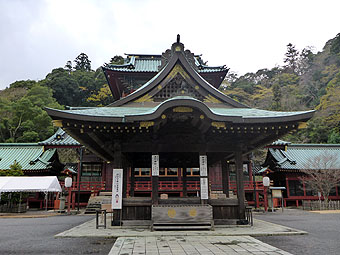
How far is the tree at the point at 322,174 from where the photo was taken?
64.6 ft

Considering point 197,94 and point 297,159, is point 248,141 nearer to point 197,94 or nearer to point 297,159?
point 197,94

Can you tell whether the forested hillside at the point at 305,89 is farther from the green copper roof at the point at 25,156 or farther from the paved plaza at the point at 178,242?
the green copper roof at the point at 25,156

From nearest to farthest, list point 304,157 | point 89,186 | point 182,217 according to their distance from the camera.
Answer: point 182,217
point 89,186
point 304,157

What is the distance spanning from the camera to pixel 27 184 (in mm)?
17406

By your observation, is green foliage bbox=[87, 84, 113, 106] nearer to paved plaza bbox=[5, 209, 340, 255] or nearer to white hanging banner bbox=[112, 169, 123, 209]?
white hanging banner bbox=[112, 169, 123, 209]

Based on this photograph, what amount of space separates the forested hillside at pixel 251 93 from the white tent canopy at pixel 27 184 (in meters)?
18.8

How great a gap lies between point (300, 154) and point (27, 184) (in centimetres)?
2447

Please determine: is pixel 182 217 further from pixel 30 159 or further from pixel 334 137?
pixel 334 137

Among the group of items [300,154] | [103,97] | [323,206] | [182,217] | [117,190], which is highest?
[103,97]

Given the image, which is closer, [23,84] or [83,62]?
[23,84]

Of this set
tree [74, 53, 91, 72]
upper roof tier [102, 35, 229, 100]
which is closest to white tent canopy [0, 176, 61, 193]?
upper roof tier [102, 35, 229, 100]

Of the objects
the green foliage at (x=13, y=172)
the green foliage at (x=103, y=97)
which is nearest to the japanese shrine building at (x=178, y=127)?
the green foliage at (x=13, y=172)

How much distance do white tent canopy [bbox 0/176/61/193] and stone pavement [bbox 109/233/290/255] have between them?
12.8m

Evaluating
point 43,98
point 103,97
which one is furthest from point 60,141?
point 103,97
